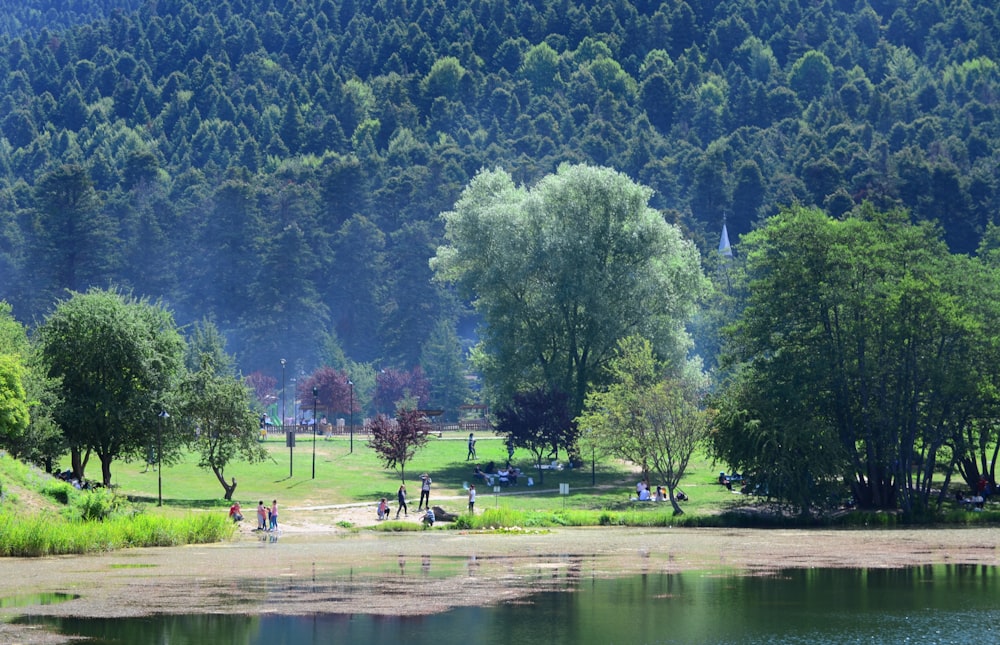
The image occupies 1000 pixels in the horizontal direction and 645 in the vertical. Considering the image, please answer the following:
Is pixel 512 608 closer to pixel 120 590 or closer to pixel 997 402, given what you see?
pixel 120 590

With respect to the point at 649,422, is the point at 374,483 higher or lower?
lower

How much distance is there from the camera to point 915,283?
61844 millimetres

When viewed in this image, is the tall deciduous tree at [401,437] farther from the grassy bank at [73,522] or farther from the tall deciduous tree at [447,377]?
the tall deciduous tree at [447,377]

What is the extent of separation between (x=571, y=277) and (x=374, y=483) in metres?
17.8

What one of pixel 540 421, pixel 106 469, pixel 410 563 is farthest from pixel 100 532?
pixel 540 421

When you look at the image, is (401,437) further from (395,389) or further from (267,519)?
(395,389)

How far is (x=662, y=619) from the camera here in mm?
34344

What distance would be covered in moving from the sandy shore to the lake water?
1310 millimetres

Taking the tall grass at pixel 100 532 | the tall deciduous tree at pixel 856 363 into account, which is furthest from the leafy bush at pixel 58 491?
the tall deciduous tree at pixel 856 363

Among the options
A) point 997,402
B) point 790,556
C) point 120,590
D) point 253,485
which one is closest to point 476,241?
point 253,485

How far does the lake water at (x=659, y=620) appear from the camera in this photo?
31594mm

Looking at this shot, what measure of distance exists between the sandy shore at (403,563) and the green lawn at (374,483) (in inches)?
314

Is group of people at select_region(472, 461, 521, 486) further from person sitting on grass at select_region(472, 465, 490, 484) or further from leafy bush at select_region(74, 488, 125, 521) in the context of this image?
leafy bush at select_region(74, 488, 125, 521)

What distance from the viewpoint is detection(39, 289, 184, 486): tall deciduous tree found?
65.8m
